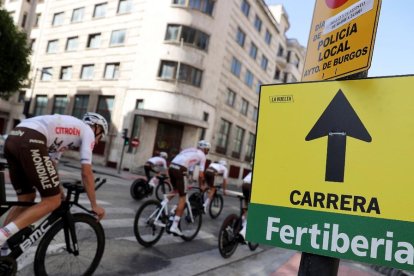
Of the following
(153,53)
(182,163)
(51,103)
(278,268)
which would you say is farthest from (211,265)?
(51,103)

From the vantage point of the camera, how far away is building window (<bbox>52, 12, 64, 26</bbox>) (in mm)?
37781

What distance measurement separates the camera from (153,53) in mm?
29656

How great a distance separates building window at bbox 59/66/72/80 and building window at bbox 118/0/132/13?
7.26 metres

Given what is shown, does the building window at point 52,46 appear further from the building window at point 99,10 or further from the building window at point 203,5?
the building window at point 203,5

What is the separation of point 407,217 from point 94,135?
10.7 feet

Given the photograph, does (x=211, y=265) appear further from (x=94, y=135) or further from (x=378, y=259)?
(x=378, y=259)

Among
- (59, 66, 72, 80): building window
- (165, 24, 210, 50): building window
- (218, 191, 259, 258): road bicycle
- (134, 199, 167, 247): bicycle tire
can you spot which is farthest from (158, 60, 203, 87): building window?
(134, 199, 167, 247): bicycle tire

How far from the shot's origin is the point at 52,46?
38.1 m

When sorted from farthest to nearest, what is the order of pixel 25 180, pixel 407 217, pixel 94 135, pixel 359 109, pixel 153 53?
pixel 153 53
pixel 94 135
pixel 25 180
pixel 359 109
pixel 407 217

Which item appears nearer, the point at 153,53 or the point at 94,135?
the point at 94,135

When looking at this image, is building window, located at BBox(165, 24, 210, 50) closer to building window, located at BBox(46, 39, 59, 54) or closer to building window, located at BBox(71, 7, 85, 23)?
building window, located at BBox(71, 7, 85, 23)

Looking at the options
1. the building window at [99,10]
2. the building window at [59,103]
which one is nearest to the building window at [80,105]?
the building window at [59,103]

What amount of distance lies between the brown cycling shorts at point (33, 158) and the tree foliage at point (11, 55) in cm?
2590

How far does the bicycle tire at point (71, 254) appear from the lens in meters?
3.75
